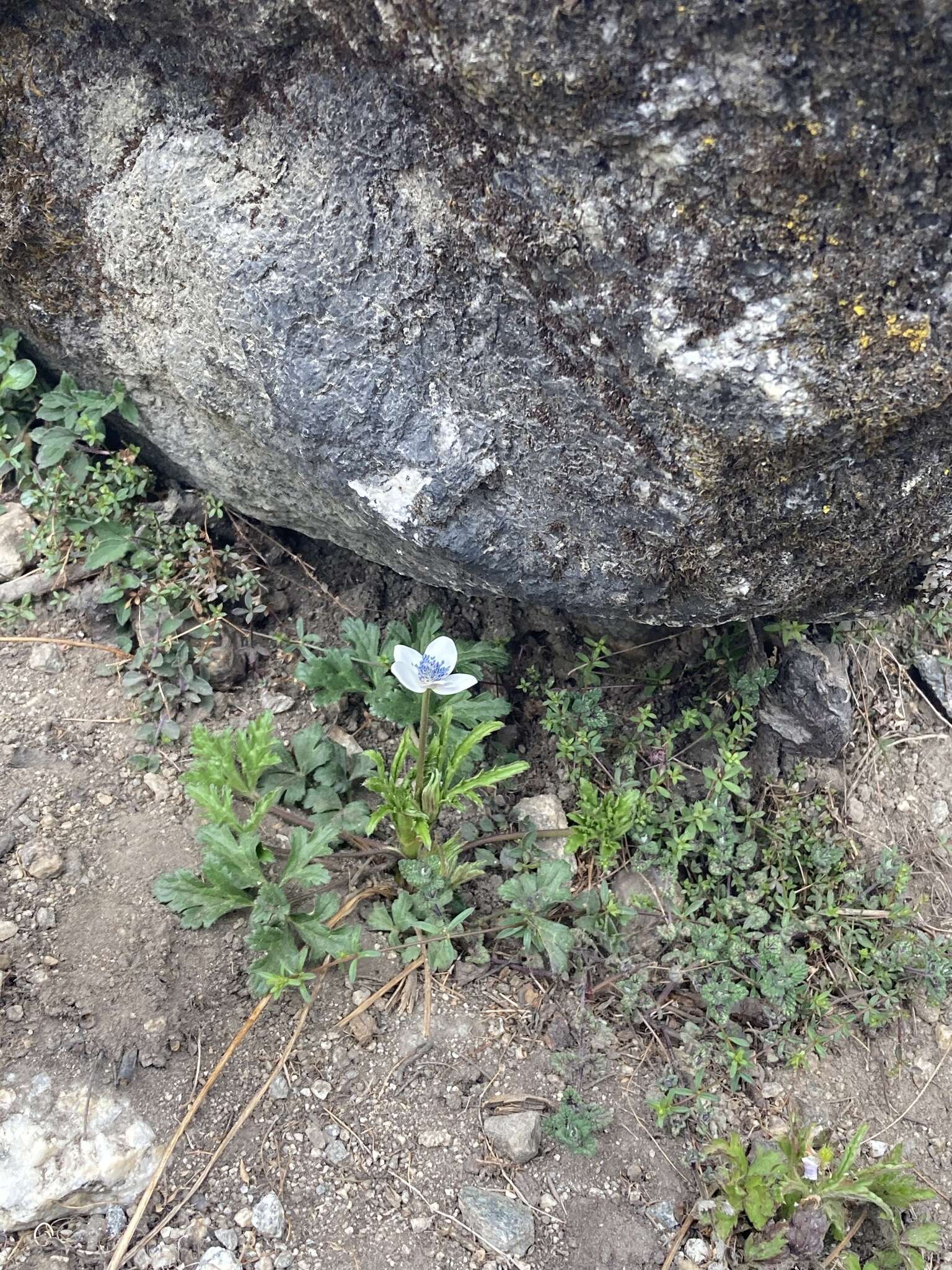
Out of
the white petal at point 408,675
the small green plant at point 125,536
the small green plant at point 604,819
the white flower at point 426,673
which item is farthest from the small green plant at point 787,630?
the small green plant at point 125,536

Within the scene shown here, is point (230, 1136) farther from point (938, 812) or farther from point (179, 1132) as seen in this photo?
point (938, 812)

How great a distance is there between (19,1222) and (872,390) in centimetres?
262

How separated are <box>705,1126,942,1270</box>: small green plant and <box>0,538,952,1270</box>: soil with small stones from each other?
0.11 m

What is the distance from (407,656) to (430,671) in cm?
7

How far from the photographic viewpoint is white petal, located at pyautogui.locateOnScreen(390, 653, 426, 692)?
93.0 inches

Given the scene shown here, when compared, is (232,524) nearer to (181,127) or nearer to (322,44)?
(181,127)

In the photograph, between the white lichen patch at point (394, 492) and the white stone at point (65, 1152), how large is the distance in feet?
5.31

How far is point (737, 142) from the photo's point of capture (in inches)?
64.0

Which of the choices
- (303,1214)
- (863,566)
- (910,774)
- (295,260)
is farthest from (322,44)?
(910,774)

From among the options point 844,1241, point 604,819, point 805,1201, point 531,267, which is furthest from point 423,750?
point 844,1241

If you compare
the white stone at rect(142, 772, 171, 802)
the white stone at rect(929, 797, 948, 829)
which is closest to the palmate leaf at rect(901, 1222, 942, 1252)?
the white stone at rect(929, 797, 948, 829)

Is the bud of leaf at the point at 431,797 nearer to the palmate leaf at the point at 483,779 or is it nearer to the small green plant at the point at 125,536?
the palmate leaf at the point at 483,779

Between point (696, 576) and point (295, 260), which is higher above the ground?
point (295, 260)

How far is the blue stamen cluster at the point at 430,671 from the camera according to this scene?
240 centimetres
